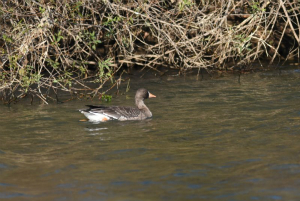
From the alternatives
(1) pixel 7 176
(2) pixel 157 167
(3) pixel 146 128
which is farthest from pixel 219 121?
(1) pixel 7 176

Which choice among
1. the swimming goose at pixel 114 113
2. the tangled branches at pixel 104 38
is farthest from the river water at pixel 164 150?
the tangled branches at pixel 104 38

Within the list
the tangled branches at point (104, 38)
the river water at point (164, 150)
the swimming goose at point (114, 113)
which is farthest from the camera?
the tangled branches at point (104, 38)

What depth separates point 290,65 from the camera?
1955 centimetres

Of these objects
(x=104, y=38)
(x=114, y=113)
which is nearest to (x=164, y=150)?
(x=114, y=113)

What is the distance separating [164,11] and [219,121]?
6.55 m

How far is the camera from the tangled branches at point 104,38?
14055 mm

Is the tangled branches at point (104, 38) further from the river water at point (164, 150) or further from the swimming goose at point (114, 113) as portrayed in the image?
the swimming goose at point (114, 113)

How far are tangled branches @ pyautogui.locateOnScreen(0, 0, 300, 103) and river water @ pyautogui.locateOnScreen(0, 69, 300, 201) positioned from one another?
923 millimetres

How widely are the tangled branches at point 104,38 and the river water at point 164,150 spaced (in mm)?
923

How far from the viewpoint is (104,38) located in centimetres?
1830

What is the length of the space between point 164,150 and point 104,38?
29.8ft

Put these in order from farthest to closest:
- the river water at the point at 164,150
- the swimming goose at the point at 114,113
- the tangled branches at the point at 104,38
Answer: the tangled branches at the point at 104,38, the swimming goose at the point at 114,113, the river water at the point at 164,150

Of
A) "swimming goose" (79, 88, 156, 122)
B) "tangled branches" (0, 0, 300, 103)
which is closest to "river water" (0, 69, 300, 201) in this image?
"swimming goose" (79, 88, 156, 122)

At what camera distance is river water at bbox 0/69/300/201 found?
7805 millimetres
